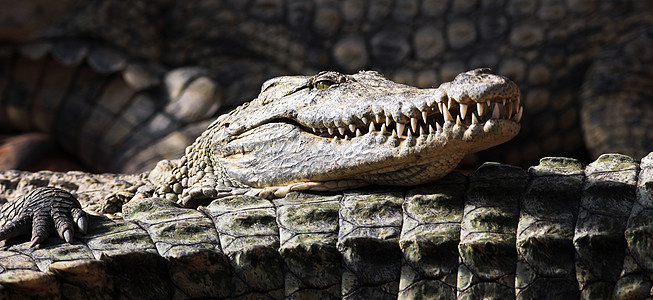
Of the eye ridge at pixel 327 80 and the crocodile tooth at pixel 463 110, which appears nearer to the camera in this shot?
the crocodile tooth at pixel 463 110

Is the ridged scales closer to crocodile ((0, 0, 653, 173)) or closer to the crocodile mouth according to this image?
the crocodile mouth

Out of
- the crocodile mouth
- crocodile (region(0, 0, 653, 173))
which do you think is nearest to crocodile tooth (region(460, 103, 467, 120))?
the crocodile mouth

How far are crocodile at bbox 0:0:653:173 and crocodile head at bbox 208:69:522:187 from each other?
2.33 metres

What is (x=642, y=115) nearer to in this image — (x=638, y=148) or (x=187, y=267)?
(x=638, y=148)

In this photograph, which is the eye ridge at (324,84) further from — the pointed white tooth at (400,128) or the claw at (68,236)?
the claw at (68,236)

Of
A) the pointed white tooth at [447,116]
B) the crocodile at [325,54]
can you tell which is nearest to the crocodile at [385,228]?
the pointed white tooth at [447,116]

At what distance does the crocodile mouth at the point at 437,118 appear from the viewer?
2381mm

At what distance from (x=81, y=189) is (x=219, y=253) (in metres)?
1.17

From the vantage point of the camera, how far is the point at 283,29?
5520mm

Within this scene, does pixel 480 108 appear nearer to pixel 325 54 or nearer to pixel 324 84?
pixel 324 84

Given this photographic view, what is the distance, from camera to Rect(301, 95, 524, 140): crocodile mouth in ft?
7.81

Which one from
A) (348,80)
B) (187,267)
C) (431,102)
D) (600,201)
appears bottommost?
(600,201)

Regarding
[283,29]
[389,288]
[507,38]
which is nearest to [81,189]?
[389,288]

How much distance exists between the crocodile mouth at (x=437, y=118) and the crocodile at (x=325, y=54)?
2593 mm
